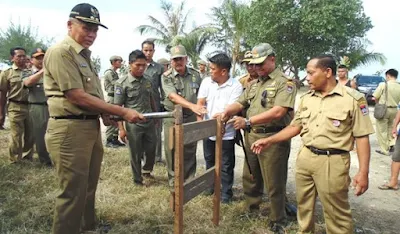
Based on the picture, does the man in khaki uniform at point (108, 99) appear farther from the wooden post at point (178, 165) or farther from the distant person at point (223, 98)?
the wooden post at point (178, 165)

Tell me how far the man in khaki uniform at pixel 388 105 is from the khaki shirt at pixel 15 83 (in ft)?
22.3

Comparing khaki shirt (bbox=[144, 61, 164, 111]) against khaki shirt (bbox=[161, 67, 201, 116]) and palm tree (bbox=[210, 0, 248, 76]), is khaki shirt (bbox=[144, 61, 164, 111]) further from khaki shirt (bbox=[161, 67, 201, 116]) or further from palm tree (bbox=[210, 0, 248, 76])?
palm tree (bbox=[210, 0, 248, 76])

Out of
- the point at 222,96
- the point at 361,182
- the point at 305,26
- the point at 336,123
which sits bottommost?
the point at 361,182

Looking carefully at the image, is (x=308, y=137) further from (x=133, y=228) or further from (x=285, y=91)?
(x=133, y=228)

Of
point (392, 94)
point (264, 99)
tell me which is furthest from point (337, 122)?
point (392, 94)

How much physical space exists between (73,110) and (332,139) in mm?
2074

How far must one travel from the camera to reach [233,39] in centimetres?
2427

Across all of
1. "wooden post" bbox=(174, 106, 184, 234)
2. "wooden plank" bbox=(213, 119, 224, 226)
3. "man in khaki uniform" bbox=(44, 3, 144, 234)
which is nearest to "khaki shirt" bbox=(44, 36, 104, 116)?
"man in khaki uniform" bbox=(44, 3, 144, 234)

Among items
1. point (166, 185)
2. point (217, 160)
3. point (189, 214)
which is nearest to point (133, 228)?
point (189, 214)

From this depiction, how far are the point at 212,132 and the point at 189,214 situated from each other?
105 cm

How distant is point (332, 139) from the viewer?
276cm

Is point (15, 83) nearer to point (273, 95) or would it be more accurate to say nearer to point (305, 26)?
point (273, 95)

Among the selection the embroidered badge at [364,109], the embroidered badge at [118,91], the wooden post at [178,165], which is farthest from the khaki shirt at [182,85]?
the embroidered badge at [364,109]

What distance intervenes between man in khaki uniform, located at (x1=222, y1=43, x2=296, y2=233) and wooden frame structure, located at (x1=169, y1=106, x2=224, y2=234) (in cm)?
35
